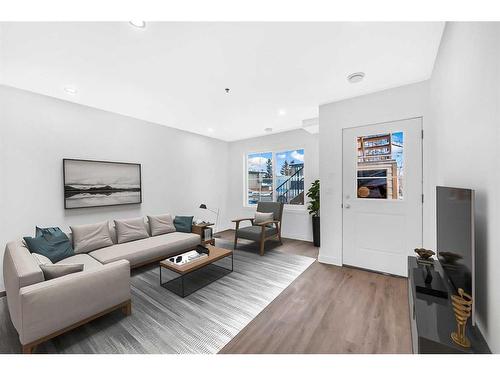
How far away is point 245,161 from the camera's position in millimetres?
5633

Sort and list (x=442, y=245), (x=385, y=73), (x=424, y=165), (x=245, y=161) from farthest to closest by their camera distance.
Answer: (x=245, y=161) → (x=424, y=165) → (x=385, y=73) → (x=442, y=245)

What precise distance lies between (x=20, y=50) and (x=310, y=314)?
141 inches

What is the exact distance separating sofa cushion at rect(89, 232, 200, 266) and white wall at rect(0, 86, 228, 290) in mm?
772

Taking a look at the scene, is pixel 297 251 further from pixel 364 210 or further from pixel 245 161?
pixel 245 161

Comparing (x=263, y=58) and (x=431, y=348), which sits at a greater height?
(x=263, y=58)

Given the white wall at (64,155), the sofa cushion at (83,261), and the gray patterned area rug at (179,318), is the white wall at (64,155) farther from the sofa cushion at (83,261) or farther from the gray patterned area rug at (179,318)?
the gray patterned area rug at (179,318)

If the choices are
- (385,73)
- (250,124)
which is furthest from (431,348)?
(250,124)

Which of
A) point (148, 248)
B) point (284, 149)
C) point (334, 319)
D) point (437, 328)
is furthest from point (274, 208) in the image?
point (437, 328)

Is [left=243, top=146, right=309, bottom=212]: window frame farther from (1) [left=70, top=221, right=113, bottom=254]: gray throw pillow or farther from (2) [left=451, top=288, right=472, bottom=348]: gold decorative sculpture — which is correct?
(2) [left=451, top=288, right=472, bottom=348]: gold decorative sculpture

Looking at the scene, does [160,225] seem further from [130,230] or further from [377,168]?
[377,168]

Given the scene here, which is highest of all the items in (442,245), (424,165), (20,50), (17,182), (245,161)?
(20,50)

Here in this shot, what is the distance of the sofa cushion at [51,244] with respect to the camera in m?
2.20

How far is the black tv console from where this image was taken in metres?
0.94

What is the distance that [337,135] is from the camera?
307 centimetres
